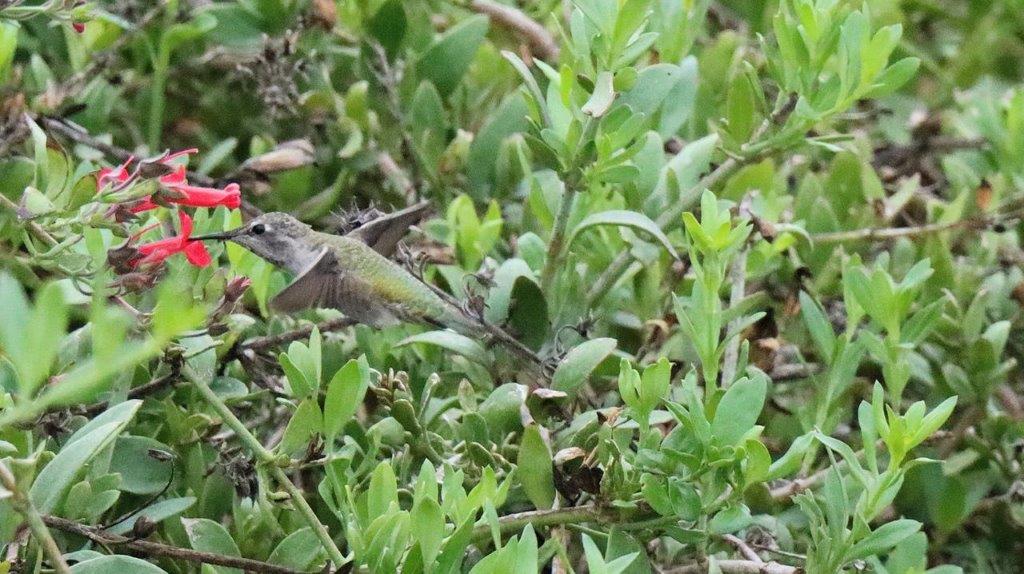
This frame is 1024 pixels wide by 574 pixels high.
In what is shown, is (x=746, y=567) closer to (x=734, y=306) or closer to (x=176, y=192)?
(x=734, y=306)

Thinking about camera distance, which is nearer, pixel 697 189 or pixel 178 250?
pixel 178 250

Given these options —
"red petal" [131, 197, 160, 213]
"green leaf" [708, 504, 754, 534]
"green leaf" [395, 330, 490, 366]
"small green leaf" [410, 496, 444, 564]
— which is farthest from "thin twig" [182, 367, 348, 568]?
"green leaf" [708, 504, 754, 534]

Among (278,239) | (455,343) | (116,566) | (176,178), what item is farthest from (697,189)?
(116,566)

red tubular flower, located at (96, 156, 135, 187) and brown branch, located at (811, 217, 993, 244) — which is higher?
red tubular flower, located at (96, 156, 135, 187)

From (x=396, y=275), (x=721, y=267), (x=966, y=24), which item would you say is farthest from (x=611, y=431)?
(x=966, y=24)

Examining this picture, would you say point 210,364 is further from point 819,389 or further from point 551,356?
point 819,389

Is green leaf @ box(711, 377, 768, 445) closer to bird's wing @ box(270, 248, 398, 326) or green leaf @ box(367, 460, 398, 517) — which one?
green leaf @ box(367, 460, 398, 517)
